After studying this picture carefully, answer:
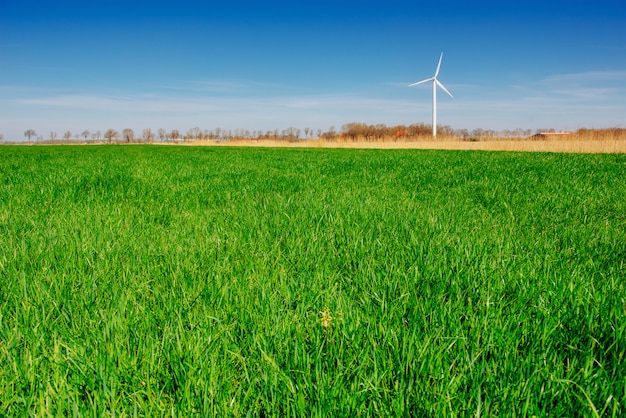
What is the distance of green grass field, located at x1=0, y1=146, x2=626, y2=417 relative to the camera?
122 centimetres

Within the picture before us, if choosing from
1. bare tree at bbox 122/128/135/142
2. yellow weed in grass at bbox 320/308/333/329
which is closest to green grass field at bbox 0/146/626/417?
yellow weed in grass at bbox 320/308/333/329

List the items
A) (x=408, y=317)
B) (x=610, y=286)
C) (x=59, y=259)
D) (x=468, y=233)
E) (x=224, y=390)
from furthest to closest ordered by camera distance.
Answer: (x=468, y=233) → (x=59, y=259) → (x=610, y=286) → (x=408, y=317) → (x=224, y=390)

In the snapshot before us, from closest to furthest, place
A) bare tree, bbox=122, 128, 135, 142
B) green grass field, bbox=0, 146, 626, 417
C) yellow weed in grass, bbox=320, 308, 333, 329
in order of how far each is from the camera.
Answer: green grass field, bbox=0, 146, 626, 417, yellow weed in grass, bbox=320, 308, 333, 329, bare tree, bbox=122, 128, 135, 142

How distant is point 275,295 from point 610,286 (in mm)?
1825

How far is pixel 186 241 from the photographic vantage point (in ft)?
9.64

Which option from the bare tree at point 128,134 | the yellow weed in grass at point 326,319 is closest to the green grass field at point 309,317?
the yellow weed in grass at point 326,319

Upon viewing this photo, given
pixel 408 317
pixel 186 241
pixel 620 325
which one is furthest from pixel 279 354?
pixel 186 241

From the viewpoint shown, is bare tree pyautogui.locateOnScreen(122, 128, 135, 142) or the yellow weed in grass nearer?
the yellow weed in grass

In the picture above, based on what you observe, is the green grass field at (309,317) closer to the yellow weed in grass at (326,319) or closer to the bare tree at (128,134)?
the yellow weed in grass at (326,319)

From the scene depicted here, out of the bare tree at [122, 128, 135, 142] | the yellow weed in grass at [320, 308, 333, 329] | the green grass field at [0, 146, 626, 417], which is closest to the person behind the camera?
the green grass field at [0, 146, 626, 417]

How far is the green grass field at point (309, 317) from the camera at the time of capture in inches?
47.9

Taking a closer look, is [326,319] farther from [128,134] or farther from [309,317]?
[128,134]

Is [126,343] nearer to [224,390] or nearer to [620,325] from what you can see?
[224,390]

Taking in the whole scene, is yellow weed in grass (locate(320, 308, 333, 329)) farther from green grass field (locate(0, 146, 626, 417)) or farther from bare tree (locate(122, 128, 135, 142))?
bare tree (locate(122, 128, 135, 142))
